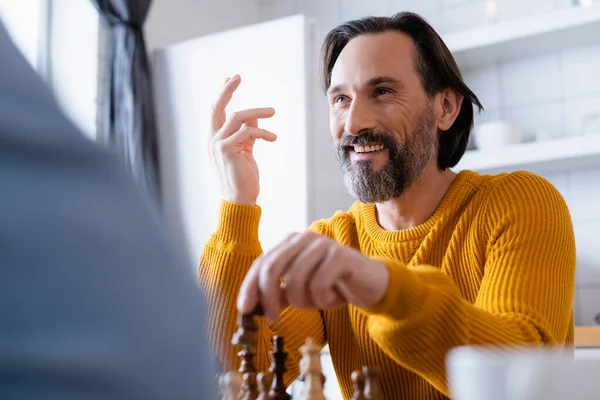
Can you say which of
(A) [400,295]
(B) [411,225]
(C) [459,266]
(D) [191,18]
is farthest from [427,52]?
(D) [191,18]

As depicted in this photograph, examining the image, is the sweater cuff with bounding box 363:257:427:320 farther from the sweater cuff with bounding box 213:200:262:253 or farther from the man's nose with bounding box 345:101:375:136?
the man's nose with bounding box 345:101:375:136

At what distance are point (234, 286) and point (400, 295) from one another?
2.06 feet

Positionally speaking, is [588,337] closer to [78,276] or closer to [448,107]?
[448,107]

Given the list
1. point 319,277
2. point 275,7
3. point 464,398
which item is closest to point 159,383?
point 464,398

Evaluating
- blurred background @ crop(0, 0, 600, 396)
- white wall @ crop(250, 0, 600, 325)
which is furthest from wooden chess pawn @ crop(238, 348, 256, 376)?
white wall @ crop(250, 0, 600, 325)

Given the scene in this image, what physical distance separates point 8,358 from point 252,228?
1060 millimetres

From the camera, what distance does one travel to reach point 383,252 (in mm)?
1410

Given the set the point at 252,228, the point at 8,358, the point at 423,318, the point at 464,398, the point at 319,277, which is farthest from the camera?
the point at 252,228

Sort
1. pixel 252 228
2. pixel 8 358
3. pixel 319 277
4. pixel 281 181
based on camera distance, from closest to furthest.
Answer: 1. pixel 8 358
2. pixel 319 277
3. pixel 252 228
4. pixel 281 181

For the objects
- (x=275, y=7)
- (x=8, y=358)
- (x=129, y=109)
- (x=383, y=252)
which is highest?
(x=275, y=7)

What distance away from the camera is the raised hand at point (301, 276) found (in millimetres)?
629

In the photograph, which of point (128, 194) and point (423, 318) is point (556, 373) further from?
point (423, 318)

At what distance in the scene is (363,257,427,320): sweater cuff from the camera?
71cm

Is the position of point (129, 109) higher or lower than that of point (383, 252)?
higher
